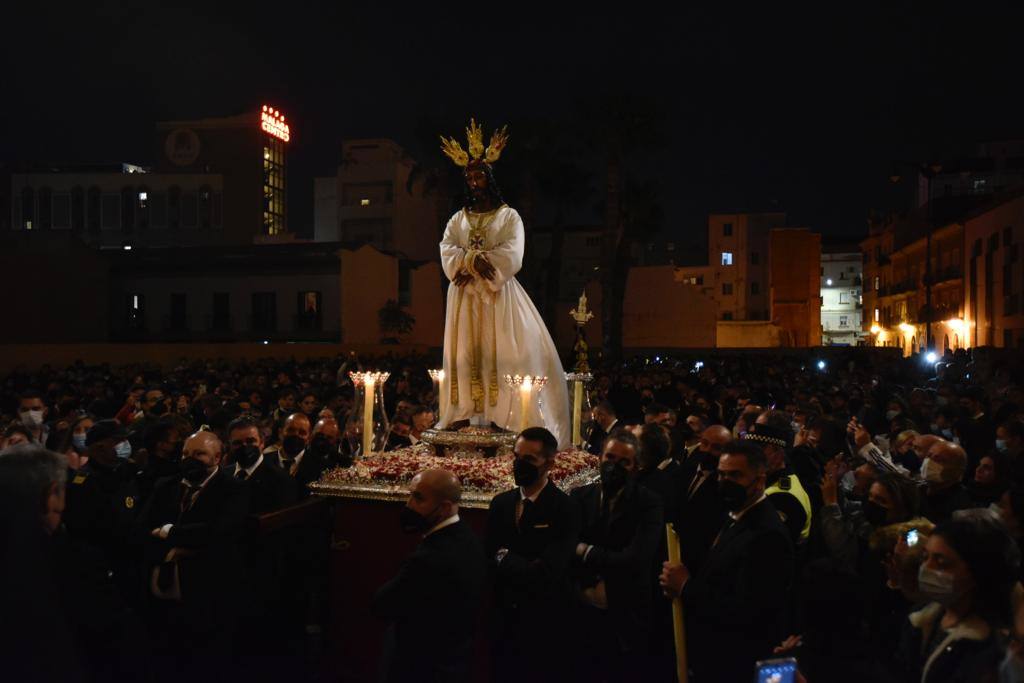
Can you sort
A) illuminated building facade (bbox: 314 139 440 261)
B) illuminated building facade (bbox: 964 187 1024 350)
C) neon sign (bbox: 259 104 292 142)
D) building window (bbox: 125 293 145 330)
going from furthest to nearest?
neon sign (bbox: 259 104 292 142)
illuminated building facade (bbox: 314 139 440 261)
building window (bbox: 125 293 145 330)
illuminated building facade (bbox: 964 187 1024 350)

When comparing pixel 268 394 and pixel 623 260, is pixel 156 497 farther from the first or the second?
pixel 623 260

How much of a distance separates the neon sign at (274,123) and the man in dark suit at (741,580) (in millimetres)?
63634

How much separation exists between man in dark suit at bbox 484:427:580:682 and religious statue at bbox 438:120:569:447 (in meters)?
1.70

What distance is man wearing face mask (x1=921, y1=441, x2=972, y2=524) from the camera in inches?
212

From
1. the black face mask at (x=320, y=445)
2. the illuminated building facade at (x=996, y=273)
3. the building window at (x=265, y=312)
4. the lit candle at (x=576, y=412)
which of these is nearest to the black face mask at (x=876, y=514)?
the lit candle at (x=576, y=412)

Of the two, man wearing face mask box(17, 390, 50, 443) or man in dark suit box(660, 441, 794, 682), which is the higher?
man wearing face mask box(17, 390, 50, 443)

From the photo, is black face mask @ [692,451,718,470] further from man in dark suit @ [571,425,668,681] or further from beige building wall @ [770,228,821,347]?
beige building wall @ [770,228,821,347]

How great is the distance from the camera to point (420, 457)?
6.50 metres

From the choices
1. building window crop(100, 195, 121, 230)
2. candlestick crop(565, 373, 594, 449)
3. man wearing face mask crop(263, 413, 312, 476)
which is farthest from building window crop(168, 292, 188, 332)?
candlestick crop(565, 373, 594, 449)

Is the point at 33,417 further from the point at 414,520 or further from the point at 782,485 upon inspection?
the point at 782,485

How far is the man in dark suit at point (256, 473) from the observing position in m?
6.05

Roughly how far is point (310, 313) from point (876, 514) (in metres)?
37.0

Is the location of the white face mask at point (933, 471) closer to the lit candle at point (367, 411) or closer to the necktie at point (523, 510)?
the necktie at point (523, 510)

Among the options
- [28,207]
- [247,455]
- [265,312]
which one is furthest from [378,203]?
[247,455]
